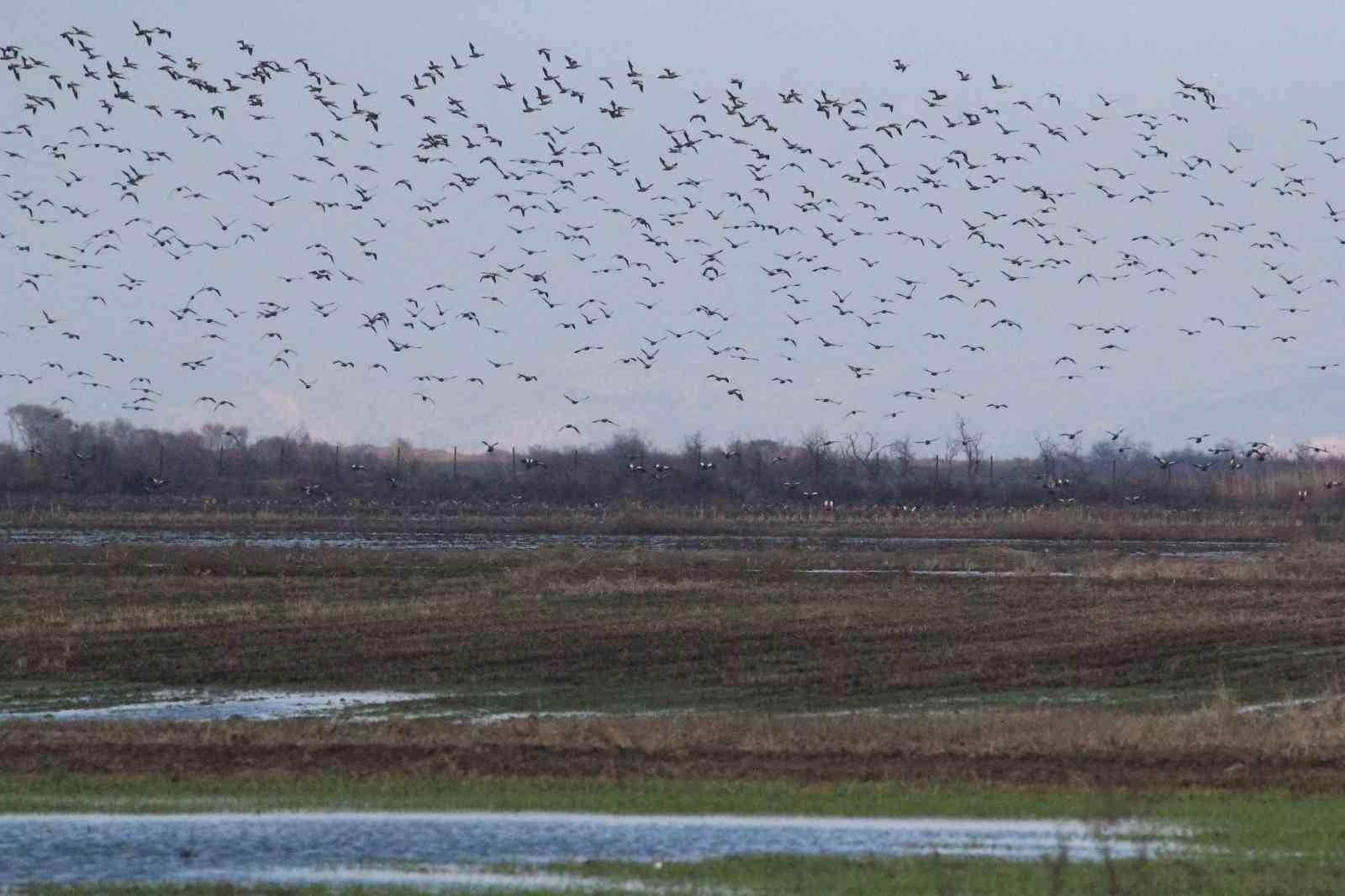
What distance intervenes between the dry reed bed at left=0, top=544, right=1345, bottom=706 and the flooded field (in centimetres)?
975

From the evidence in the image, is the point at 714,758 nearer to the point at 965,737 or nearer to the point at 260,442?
the point at 965,737

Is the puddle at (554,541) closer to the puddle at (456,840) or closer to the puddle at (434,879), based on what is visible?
the puddle at (456,840)

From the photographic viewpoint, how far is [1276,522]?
91.4 meters

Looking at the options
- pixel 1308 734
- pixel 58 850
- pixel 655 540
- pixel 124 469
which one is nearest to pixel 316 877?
pixel 58 850

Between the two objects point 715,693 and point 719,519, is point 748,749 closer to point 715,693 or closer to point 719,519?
point 715,693

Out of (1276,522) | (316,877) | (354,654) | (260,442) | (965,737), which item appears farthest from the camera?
(260,442)

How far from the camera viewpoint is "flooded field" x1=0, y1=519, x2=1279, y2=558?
2643 inches

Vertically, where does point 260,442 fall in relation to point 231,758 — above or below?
above

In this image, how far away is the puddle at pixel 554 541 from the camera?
67.2m

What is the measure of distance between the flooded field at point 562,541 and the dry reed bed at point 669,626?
9748mm

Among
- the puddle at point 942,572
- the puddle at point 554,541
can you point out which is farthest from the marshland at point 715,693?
the puddle at point 554,541

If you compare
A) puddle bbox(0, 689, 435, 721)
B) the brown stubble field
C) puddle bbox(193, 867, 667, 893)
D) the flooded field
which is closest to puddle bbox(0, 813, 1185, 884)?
puddle bbox(193, 867, 667, 893)

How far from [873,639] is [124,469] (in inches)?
3518

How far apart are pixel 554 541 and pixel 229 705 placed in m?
46.0
